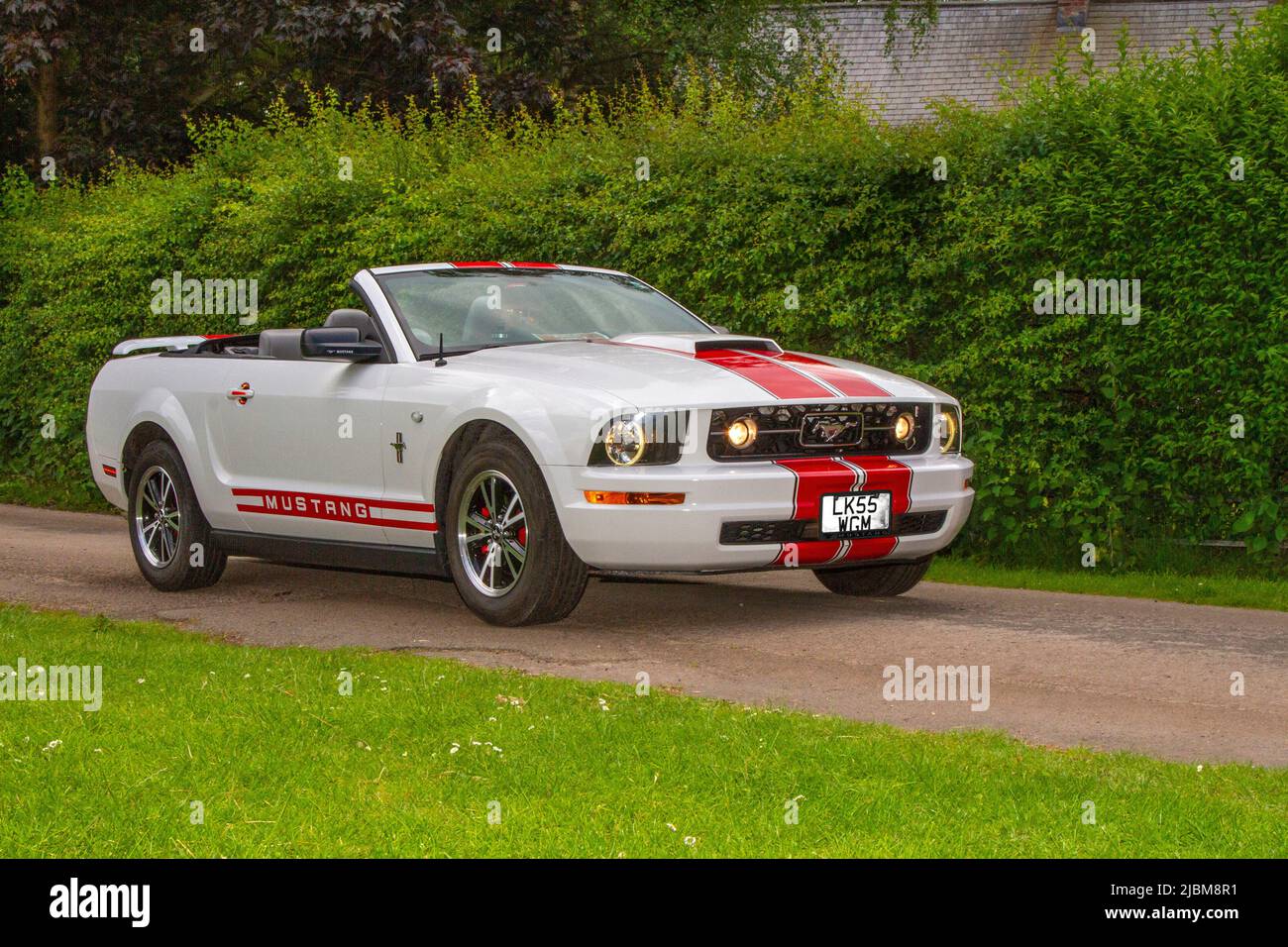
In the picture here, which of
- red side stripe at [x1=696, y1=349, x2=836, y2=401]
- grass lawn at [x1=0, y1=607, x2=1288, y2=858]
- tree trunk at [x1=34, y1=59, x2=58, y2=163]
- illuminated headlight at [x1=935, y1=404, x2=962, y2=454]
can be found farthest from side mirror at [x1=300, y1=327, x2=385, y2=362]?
tree trunk at [x1=34, y1=59, x2=58, y2=163]

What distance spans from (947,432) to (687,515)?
5.70ft

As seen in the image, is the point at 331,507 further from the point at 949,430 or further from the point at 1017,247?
the point at 1017,247

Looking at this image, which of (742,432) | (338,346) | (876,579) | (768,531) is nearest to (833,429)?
(742,432)

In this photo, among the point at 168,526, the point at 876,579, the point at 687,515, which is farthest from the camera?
the point at 168,526

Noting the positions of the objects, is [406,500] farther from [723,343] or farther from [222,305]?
[222,305]

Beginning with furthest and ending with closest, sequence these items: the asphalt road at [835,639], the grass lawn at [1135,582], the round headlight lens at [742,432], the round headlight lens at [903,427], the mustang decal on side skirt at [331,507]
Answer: the grass lawn at [1135,582], the mustang decal on side skirt at [331,507], the round headlight lens at [903,427], the round headlight lens at [742,432], the asphalt road at [835,639]

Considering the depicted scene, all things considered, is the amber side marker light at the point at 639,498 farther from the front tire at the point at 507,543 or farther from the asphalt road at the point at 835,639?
the asphalt road at the point at 835,639

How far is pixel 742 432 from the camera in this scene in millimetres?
8094

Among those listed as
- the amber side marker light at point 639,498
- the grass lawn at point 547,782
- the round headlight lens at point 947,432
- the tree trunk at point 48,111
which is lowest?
the grass lawn at point 547,782

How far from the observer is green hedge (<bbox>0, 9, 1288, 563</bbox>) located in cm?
1020

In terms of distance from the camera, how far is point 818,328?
38.7ft

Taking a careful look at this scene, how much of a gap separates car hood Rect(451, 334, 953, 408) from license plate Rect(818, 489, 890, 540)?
466 millimetres

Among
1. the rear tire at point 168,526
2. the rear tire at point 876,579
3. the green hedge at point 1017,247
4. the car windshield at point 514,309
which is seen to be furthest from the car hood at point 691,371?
the rear tire at point 168,526

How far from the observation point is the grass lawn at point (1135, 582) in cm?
1000
